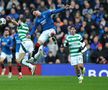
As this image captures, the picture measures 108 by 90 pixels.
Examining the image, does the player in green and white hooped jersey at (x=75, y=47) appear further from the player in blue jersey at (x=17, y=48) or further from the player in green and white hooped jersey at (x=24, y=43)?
the player in green and white hooped jersey at (x=24, y=43)

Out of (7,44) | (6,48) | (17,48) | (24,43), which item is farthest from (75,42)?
(6,48)

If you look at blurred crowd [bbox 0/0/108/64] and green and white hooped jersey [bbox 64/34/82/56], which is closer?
green and white hooped jersey [bbox 64/34/82/56]

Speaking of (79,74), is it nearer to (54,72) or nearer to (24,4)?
(54,72)

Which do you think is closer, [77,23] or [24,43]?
[24,43]

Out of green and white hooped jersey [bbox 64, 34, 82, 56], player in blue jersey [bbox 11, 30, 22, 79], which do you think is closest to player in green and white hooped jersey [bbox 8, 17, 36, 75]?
player in blue jersey [bbox 11, 30, 22, 79]

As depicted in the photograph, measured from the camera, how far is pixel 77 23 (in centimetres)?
2734

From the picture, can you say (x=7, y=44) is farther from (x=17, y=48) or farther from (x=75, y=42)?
(x=75, y=42)

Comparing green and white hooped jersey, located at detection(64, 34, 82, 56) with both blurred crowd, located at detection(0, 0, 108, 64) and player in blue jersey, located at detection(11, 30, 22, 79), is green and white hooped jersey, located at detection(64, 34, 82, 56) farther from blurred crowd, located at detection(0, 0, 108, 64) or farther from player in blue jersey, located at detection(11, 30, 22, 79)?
blurred crowd, located at detection(0, 0, 108, 64)

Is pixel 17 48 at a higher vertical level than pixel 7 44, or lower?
lower

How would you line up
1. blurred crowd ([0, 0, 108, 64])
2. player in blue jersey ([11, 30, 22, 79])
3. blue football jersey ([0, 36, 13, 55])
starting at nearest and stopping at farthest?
1. player in blue jersey ([11, 30, 22, 79])
2. blue football jersey ([0, 36, 13, 55])
3. blurred crowd ([0, 0, 108, 64])

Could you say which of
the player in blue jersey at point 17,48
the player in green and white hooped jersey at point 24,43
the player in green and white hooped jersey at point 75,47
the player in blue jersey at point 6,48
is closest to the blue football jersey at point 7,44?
the player in blue jersey at point 6,48

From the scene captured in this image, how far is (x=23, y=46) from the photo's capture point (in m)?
24.0

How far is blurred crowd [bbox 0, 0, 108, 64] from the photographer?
86.4ft

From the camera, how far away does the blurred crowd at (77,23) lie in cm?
2632
